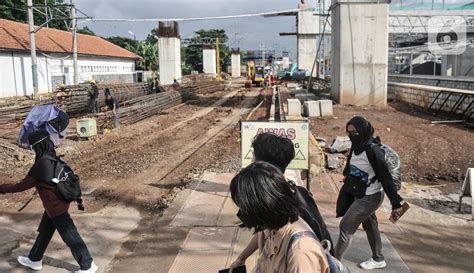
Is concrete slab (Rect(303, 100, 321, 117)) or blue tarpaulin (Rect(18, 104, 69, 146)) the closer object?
blue tarpaulin (Rect(18, 104, 69, 146))

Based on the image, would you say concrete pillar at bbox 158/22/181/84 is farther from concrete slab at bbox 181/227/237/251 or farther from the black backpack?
the black backpack

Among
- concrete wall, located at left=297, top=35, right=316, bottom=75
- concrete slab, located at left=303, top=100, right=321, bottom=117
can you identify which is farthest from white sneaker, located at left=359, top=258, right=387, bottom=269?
concrete wall, located at left=297, top=35, right=316, bottom=75

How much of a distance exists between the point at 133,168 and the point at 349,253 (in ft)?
21.0

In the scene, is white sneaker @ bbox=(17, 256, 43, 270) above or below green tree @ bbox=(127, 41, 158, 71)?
below

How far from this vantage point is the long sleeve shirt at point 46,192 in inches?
175

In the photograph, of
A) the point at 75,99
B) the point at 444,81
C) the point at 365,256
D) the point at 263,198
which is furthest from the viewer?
the point at 444,81

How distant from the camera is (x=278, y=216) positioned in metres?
2.05

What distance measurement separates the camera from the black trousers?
465 cm

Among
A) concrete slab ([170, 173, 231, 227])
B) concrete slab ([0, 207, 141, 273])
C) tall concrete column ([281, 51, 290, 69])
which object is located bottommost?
concrete slab ([0, 207, 141, 273])

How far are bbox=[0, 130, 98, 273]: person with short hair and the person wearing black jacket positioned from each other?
261 centimetres

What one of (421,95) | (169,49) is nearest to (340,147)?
(421,95)

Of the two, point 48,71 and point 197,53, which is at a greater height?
point 197,53

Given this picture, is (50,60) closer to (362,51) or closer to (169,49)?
(169,49)

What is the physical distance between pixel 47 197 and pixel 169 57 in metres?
40.1
